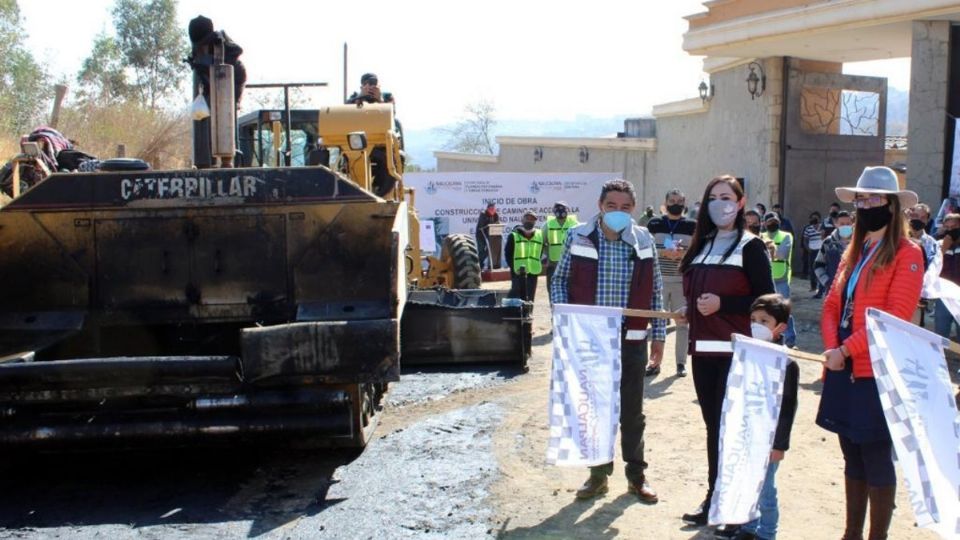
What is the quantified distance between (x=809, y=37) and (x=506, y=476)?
13028 mm

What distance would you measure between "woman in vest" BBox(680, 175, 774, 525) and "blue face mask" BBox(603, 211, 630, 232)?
59 centimetres

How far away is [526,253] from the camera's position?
1325 centimetres

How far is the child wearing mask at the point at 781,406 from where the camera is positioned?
4.73 metres

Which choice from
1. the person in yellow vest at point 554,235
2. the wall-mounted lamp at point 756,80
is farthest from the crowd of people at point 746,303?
the wall-mounted lamp at point 756,80

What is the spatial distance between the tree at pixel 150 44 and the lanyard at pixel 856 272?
36.1 m

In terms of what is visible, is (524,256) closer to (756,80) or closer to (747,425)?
(747,425)

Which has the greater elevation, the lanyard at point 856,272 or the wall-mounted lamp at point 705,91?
the wall-mounted lamp at point 705,91

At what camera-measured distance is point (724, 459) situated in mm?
4613

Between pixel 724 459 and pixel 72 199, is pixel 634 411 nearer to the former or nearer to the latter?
pixel 724 459

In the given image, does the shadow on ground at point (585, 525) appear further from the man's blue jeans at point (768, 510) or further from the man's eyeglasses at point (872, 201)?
the man's eyeglasses at point (872, 201)

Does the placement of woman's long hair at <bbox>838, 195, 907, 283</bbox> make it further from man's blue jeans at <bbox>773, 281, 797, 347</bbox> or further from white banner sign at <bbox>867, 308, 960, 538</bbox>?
man's blue jeans at <bbox>773, 281, 797, 347</bbox>

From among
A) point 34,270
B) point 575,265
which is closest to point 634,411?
point 575,265

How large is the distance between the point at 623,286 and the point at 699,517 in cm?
135

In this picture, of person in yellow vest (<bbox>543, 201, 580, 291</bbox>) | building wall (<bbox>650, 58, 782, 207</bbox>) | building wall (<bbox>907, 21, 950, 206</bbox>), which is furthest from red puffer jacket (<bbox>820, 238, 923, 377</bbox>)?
building wall (<bbox>650, 58, 782, 207</bbox>)
